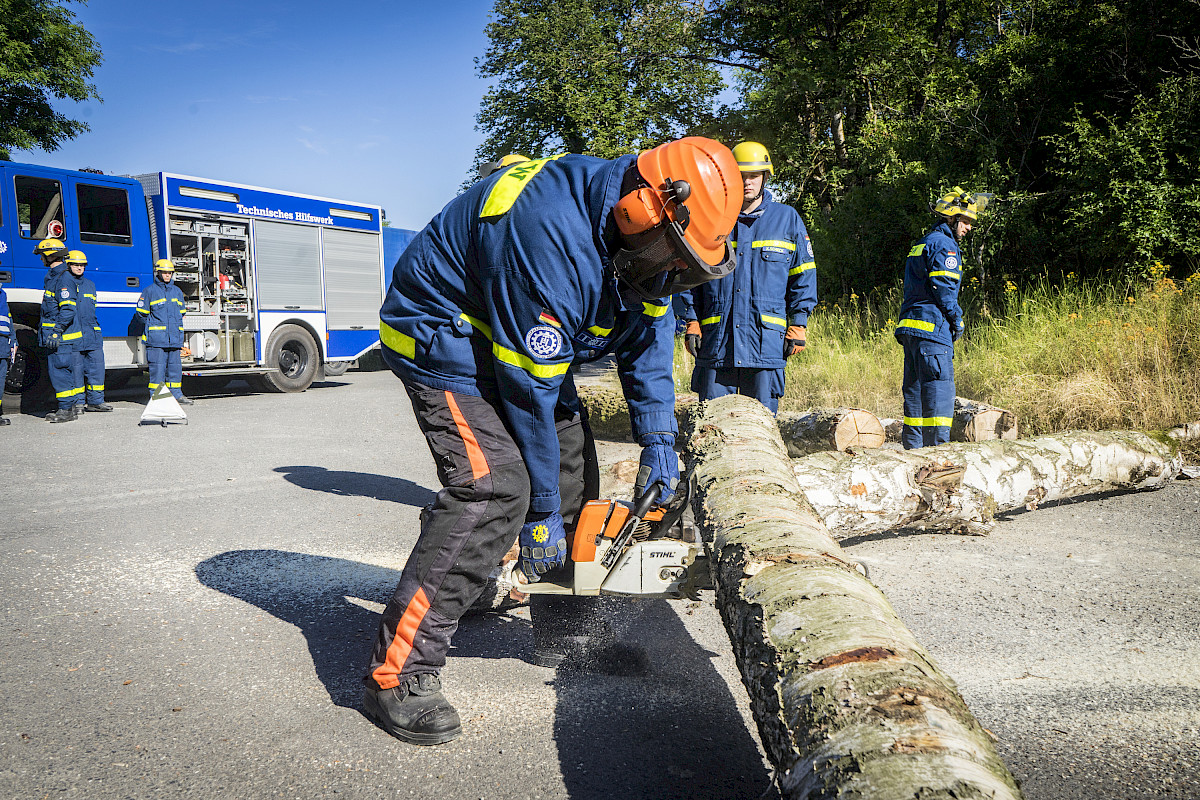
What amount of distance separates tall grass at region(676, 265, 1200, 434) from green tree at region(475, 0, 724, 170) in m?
9.12

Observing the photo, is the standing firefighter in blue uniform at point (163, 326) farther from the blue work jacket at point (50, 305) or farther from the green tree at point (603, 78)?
the green tree at point (603, 78)

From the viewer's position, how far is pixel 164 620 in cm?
323

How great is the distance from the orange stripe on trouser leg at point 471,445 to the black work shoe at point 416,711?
68 cm

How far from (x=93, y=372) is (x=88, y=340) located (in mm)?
473

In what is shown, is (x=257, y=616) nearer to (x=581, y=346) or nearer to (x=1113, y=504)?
(x=581, y=346)

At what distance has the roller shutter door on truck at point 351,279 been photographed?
1302cm

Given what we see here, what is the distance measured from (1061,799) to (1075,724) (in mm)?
454

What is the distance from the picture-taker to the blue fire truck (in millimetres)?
9633

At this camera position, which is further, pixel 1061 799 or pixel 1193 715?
pixel 1193 715

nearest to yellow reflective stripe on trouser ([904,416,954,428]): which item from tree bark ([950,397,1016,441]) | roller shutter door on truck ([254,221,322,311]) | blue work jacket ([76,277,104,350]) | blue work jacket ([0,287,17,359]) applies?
tree bark ([950,397,1016,441])

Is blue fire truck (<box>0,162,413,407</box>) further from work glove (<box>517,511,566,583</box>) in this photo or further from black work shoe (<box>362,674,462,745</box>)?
work glove (<box>517,511,566,583</box>)

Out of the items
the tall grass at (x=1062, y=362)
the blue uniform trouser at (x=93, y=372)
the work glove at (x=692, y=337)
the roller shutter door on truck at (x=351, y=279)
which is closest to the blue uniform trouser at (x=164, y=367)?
the blue uniform trouser at (x=93, y=372)

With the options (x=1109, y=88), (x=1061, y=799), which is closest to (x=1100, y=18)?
(x=1109, y=88)

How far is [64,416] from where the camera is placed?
8766 mm
